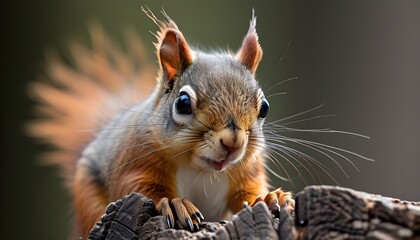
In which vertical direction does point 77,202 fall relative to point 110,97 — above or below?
below

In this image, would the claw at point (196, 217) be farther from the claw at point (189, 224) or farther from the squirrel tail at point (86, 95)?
the squirrel tail at point (86, 95)

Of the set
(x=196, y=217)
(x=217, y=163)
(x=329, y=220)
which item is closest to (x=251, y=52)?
(x=217, y=163)

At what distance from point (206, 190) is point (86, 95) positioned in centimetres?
76

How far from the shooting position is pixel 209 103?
101 centimetres

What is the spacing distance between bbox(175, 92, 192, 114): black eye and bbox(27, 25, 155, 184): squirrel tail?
516 millimetres

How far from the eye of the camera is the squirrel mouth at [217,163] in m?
1.00

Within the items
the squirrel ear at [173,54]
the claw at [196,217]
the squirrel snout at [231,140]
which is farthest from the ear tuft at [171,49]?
the claw at [196,217]

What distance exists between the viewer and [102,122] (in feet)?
5.25

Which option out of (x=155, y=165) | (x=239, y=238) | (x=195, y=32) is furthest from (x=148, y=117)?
(x=195, y=32)

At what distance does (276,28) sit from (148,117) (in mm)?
1442

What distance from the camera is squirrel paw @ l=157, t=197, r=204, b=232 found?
86 centimetres

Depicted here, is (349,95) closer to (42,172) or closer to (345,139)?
(345,139)

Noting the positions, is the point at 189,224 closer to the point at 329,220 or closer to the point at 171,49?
the point at 329,220

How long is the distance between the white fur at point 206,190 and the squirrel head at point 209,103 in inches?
1.9
